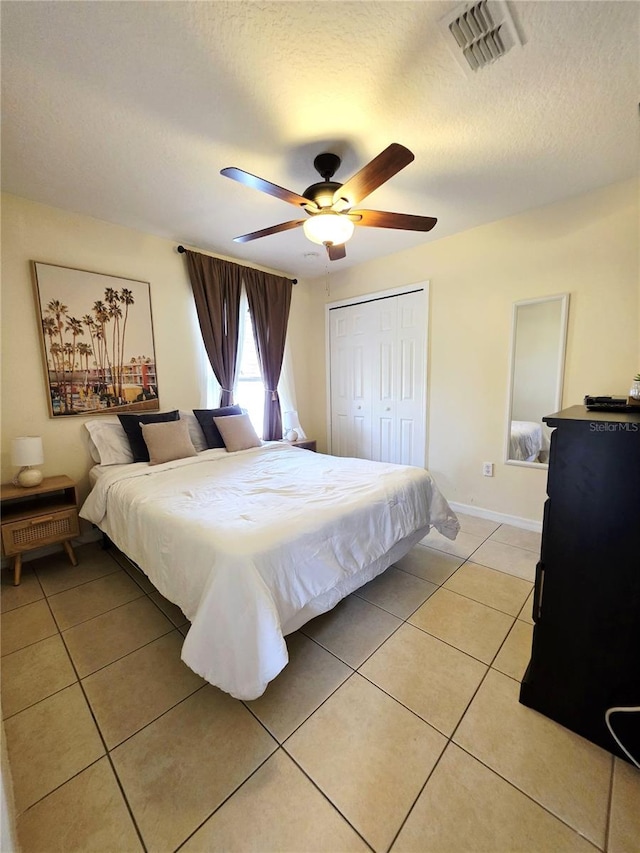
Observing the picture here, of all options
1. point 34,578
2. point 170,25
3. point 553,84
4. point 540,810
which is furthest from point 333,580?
point 553,84

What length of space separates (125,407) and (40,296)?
0.98 meters

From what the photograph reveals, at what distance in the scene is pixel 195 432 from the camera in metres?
3.11

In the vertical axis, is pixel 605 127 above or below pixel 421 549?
above

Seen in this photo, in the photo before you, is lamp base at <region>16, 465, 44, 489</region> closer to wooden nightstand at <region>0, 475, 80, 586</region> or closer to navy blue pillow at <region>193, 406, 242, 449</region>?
wooden nightstand at <region>0, 475, 80, 586</region>

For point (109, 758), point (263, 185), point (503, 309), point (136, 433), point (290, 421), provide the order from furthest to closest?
point (290, 421)
point (503, 309)
point (136, 433)
point (263, 185)
point (109, 758)

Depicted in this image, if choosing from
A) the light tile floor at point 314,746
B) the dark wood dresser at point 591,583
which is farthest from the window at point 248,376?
the dark wood dresser at point 591,583

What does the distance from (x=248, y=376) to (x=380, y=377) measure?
1.51 meters

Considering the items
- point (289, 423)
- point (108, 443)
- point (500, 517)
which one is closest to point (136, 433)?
point (108, 443)

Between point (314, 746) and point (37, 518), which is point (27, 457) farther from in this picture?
point (314, 746)

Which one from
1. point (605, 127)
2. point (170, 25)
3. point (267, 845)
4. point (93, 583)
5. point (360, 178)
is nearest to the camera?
point (267, 845)

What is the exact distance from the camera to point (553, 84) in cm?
151

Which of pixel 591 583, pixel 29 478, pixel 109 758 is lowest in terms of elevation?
pixel 109 758

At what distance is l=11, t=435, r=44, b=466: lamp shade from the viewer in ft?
7.30

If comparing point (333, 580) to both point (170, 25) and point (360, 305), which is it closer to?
point (170, 25)
